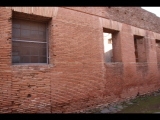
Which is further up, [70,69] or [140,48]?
[140,48]

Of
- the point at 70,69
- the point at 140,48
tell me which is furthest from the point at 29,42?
the point at 140,48

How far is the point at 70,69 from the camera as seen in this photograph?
5.49 m

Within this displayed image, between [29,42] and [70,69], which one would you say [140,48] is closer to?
[70,69]

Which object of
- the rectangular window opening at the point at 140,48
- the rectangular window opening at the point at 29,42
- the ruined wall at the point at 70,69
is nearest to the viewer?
the ruined wall at the point at 70,69

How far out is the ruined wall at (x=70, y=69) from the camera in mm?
4438

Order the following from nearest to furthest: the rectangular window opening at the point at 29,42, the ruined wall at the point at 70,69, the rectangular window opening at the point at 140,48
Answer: the ruined wall at the point at 70,69
the rectangular window opening at the point at 29,42
the rectangular window opening at the point at 140,48

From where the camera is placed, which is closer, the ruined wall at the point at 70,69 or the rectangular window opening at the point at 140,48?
the ruined wall at the point at 70,69

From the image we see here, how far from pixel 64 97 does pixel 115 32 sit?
4.14m

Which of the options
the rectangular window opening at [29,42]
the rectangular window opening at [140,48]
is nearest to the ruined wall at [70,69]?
the rectangular window opening at [29,42]

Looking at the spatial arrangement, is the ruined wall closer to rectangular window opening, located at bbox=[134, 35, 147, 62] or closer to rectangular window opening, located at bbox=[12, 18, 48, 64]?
rectangular window opening, located at bbox=[12, 18, 48, 64]

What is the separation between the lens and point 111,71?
686cm

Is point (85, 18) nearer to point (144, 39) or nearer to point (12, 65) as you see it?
point (12, 65)

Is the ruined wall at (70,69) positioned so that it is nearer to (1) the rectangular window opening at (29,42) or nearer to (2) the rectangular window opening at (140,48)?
(1) the rectangular window opening at (29,42)
